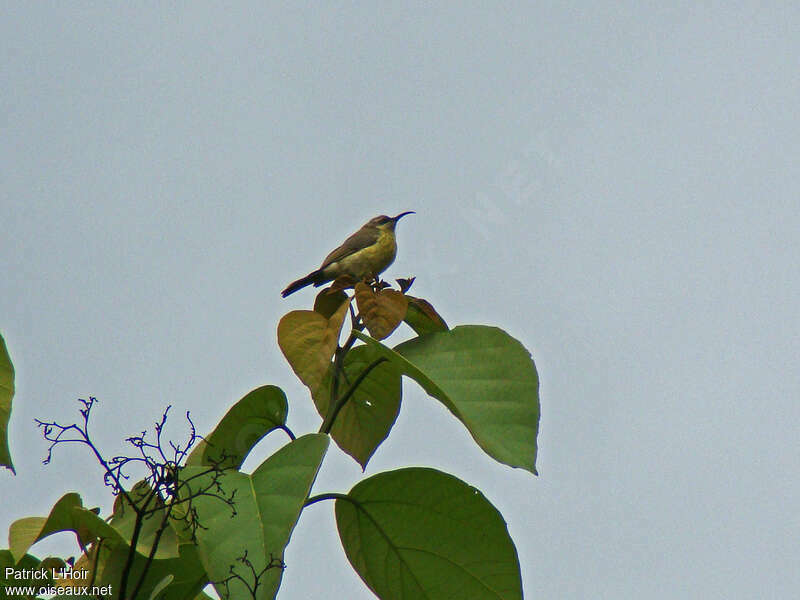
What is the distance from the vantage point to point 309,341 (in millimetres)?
1915

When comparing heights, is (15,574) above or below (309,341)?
below

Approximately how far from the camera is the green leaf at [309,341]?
6.12ft

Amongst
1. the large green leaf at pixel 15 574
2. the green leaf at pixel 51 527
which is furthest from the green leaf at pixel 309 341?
the large green leaf at pixel 15 574

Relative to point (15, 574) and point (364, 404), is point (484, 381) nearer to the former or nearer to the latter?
point (364, 404)

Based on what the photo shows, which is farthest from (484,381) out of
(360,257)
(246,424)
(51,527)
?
(360,257)

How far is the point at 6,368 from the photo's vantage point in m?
1.84

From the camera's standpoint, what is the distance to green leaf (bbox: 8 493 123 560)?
1750 millimetres

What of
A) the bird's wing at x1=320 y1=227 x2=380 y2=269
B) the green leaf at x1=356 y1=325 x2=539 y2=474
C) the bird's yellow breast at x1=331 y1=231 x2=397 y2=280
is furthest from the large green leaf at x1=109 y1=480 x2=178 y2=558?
the bird's yellow breast at x1=331 y1=231 x2=397 y2=280

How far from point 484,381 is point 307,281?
2.59 m

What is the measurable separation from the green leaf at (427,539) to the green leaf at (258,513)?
242 millimetres

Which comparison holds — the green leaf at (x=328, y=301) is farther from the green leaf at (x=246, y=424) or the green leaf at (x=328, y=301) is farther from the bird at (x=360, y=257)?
the bird at (x=360, y=257)

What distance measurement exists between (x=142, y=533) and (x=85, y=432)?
0.69 feet

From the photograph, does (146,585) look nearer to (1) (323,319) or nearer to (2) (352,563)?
(2) (352,563)

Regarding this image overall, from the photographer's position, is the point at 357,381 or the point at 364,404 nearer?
the point at 357,381
